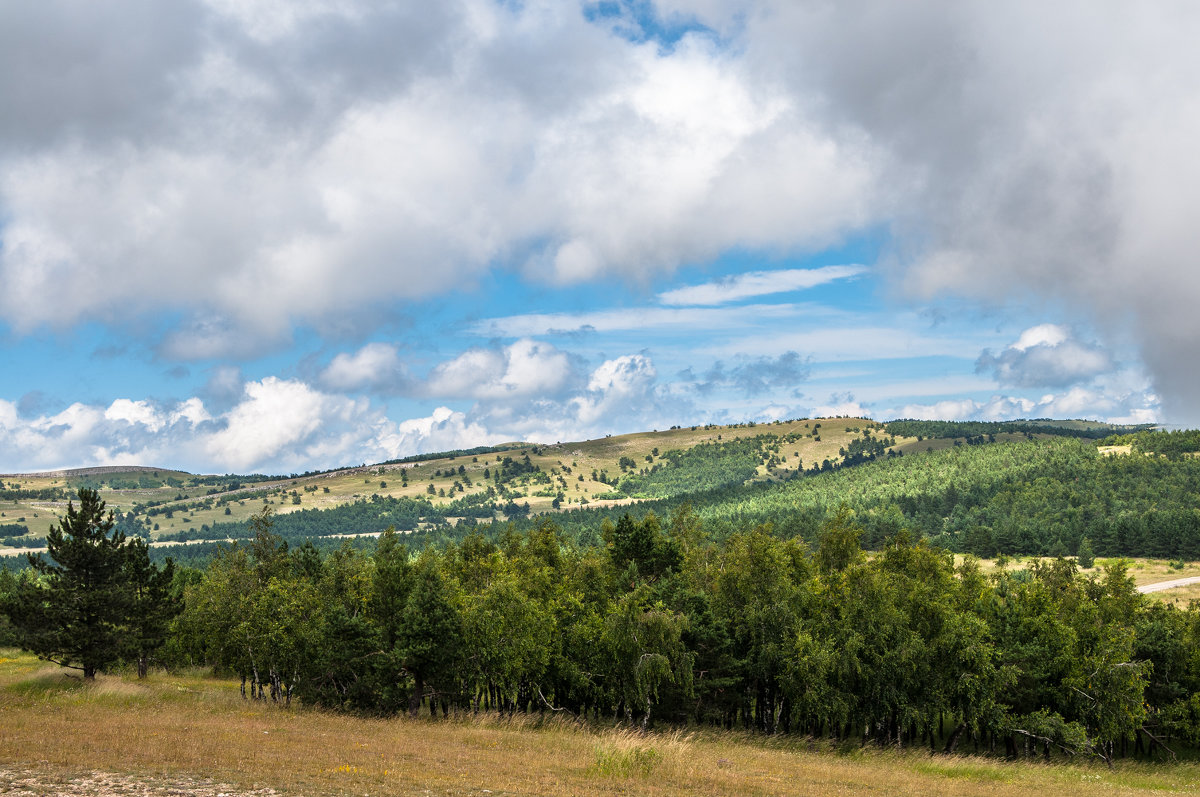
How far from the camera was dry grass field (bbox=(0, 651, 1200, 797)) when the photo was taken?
2708 centimetres

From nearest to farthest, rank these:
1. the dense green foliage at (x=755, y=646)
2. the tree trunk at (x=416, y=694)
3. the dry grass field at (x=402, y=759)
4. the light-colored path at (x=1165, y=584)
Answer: the dry grass field at (x=402, y=759)
the dense green foliage at (x=755, y=646)
the tree trunk at (x=416, y=694)
the light-colored path at (x=1165, y=584)

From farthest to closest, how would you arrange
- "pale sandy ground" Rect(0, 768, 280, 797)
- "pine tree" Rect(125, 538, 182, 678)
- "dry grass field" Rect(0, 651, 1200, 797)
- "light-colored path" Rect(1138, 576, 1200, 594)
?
"light-colored path" Rect(1138, 576, 1200, 594), "pine tree" Rect(125, 538, 182, 678), "dry grass field" Rect(0, 651, 1200, 797), "pale sandy ground" Rect(0, 768, 280, 797)

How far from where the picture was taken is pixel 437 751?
37.9 meters

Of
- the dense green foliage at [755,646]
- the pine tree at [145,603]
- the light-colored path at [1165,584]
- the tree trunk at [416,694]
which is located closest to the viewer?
the dense green foliage at [755,646]

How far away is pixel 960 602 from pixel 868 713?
42.7 ft

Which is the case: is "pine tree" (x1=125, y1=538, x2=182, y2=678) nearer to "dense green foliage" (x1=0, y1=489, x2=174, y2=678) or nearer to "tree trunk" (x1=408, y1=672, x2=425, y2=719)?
"dense green foliage" (x1=0, y1=489, x2=174, y2=678)

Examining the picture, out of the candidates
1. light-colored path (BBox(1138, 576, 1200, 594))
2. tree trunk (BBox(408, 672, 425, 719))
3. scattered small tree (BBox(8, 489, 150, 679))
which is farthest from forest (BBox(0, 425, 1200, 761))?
light-colored path (BBox(1138, 576, 1200, 594))

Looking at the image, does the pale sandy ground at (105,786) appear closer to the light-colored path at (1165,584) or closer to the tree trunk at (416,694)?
the tree trunk at (416,694)

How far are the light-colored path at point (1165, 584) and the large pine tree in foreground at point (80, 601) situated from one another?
521 ft

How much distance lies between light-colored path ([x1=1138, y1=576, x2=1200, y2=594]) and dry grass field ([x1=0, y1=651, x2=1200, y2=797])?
103467 mm

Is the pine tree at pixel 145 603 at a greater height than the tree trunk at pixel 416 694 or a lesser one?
greater

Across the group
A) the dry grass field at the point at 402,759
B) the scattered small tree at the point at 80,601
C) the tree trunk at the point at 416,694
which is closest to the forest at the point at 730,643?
the tree trunk at the point at 416,694

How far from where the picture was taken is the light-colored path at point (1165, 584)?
5531 inches

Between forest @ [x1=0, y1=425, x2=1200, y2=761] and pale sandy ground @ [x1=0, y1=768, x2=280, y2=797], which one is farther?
forest @ [x1=0, y1=425, x2=1200, y2=761]
